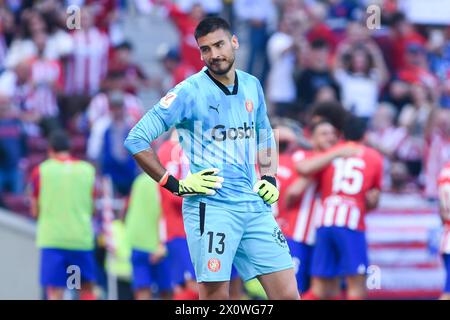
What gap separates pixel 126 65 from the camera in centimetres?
1962

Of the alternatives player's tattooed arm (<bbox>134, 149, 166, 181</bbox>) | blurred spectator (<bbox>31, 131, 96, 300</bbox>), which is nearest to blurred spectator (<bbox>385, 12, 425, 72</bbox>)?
blurred spectator (<bbox>31, 131, 96, 300</bbox>)

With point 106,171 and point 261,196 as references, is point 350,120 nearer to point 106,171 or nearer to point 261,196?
point 261,196

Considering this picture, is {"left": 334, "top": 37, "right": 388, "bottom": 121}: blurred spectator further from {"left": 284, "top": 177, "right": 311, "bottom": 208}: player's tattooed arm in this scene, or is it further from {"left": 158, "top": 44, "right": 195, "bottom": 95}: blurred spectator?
{"left": 284, "top": 177, "right": 311, "bottom": 208}: player's tattooed arm

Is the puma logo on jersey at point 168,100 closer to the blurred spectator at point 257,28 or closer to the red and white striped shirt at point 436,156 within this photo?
the red and white striped shirt at point 436,156

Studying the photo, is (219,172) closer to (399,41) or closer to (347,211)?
(347,211)

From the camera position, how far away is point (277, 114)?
18.7 meters

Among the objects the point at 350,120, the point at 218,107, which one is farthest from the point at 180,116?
the point at 350,120

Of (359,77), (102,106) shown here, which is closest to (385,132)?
(359,77)

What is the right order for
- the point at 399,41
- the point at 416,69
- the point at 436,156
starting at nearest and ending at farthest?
1. the point at 436,156
2. the point at 416,69
3. the point at 399,41

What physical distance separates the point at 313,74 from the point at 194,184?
386 inches

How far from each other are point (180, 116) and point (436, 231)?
6305mm

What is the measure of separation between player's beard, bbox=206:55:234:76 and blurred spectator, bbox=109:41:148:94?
9.64 m

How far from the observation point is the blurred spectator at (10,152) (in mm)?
17953

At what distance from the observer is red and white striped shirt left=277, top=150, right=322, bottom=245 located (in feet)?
45.2
